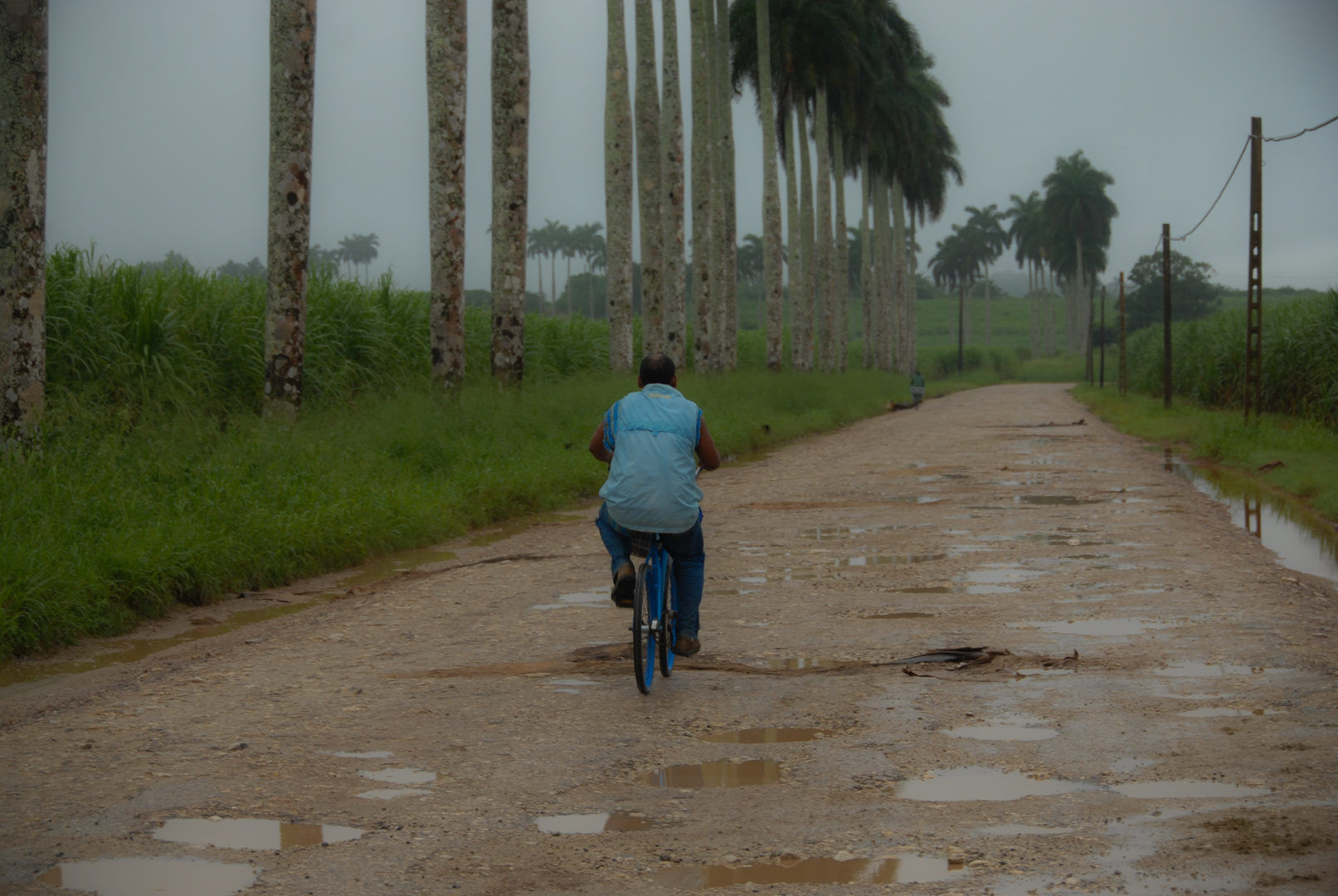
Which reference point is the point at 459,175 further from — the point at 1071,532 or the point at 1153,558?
the point at 1153,558

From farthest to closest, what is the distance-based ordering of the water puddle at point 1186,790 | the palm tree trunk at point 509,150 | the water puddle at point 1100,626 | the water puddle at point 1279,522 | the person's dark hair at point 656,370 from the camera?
the palm tree trunk at point 509,150 < the water puddle at point 1279,522 < the water puddle at point 1100,626 < the person's dark hair at point 656,370 < the water puddle at point 1186,790

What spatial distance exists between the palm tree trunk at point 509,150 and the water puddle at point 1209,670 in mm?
14179

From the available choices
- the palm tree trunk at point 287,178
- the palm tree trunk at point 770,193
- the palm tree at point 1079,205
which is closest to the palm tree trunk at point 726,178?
the palm tree trunk at point 770,193

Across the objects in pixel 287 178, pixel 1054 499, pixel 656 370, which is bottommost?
pixel 1054 499

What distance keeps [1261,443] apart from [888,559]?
1347 cm

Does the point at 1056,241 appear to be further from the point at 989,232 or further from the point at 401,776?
the point at 401,776

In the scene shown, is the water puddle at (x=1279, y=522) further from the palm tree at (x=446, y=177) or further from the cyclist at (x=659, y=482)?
the palm tree at (x=446, y=177)

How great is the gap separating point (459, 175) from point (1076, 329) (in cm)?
11557

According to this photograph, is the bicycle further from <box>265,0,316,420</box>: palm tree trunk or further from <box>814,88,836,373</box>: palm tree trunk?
<box>814,88,836,373</box>: palm tree trunk

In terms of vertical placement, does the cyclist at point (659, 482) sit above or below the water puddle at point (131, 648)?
above

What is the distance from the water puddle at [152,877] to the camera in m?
3.74

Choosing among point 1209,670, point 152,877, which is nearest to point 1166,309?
point 1209,670

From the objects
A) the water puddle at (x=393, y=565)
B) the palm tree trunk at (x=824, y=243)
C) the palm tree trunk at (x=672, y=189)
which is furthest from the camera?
the palm tree trunk at (x=824, y=243)

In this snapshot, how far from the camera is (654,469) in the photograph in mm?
6258
